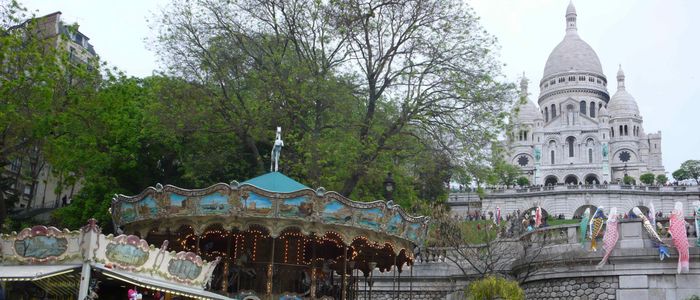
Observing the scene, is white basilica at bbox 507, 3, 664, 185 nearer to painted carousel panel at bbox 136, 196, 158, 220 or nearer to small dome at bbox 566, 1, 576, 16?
small dome at bbox 566, 1, 576, 16

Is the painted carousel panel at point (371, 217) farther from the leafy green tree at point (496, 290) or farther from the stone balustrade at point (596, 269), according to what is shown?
the leafy green tree at point (496, 290)

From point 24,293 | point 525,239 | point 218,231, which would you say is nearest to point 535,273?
point 525,239

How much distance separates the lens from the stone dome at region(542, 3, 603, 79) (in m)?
115

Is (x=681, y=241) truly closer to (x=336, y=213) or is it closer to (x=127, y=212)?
(x=336, y=213)

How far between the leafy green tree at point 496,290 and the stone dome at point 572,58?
9701 centimetres

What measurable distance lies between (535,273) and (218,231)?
1140cm

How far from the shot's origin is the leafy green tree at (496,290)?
23.0 meters

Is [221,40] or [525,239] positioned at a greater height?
[221,40]

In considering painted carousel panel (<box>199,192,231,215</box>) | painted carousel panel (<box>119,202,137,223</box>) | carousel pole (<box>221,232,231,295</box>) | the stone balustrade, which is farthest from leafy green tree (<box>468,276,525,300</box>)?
painted carousel panel (<box>119,202,137,223</box>)

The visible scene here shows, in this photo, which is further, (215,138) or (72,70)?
(215,138)

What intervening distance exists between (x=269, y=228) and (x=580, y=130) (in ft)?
316

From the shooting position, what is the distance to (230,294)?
1997 centimetres

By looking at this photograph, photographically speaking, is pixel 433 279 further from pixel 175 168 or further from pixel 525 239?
pixel 175 168

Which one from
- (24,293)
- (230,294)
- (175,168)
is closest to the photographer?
(24,293)
